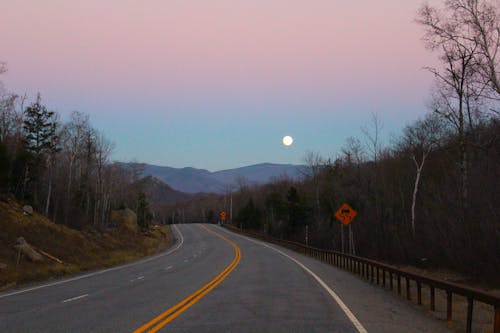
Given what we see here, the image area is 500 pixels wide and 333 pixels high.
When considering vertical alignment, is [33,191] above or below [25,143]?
below

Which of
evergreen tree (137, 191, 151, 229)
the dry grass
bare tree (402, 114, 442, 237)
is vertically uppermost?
bare tree (402, 114, 442, 237)

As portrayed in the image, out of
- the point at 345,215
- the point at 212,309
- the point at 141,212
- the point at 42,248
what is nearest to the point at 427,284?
the point at 212,309

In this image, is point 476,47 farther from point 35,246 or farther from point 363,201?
point 363,201

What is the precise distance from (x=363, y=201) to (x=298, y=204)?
3166cm

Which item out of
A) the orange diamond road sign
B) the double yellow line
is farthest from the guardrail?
the double yellow line

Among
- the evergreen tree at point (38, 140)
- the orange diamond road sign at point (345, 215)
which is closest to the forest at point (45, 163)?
the evergreen tree at point (38, 140)

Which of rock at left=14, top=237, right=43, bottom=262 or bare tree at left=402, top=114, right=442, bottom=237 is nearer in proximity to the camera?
rock at left=14, top=237, right=43, bottom=262

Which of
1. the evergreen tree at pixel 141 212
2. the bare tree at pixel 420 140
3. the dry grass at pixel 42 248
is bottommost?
the dry grass at pixel 42 248

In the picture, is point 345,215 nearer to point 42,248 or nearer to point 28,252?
point 28,252

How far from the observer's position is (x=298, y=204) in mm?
93625

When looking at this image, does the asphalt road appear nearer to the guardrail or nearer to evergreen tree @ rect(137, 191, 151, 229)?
the guardrail

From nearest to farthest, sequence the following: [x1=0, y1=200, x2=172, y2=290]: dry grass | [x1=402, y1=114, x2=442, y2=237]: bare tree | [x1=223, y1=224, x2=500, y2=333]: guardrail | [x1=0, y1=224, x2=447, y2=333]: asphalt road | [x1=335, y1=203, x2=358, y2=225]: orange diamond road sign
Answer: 1. [x1=223, y1=224, x2=500, y2=333]: guardrail
2. [x1=0, y1=224, x2=447, y2=333]: asphalt road
3. [x1=0, y1=200, x2=172, y2=290]: dry grass
4. [x1=335, y1=203, x2=358, y2=225]: orange diamond road sign
5. [x1=402, y1=114, x2=442, y2=237]: bare tree

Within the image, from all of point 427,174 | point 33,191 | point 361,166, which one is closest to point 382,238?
point 427,174

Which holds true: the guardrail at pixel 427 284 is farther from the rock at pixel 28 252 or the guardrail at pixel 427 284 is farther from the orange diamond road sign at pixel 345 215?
the rock at pixel 28 252
